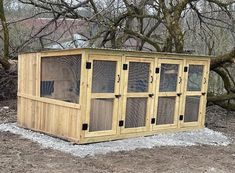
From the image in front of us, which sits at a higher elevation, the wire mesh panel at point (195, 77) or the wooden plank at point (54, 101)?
the wire mesh panel at point (195, 77)

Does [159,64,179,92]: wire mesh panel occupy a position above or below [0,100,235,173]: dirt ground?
above

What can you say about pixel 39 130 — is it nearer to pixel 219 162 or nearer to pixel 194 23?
pixel 219 162

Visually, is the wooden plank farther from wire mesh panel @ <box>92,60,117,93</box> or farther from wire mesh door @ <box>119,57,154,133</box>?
wire mesh door @ <box>119,57,154,133</box>

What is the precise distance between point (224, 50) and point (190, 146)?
775 centimetres

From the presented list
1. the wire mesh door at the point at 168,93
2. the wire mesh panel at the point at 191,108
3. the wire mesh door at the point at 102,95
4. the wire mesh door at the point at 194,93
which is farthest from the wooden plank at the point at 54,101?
the wire mesh panel at the point at 191,108

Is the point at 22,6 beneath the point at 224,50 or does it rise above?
above

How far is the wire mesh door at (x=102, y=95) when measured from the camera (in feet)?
20.7

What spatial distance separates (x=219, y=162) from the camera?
5.83m

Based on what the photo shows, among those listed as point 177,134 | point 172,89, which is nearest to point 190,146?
→ point 177,134

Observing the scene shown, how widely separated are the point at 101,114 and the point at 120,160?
3.82 ft

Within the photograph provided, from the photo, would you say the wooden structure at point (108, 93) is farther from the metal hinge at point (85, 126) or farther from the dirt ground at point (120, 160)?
the dirt ground at point (120, 160)

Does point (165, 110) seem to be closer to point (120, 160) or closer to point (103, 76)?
point (103, 76)

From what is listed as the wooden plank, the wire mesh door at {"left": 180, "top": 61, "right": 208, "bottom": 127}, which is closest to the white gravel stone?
the wire mesh door at {"left": 180, "top": 61, "right": 208, "bottom": 127}

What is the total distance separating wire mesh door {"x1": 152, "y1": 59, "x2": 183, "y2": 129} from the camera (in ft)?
24.2
